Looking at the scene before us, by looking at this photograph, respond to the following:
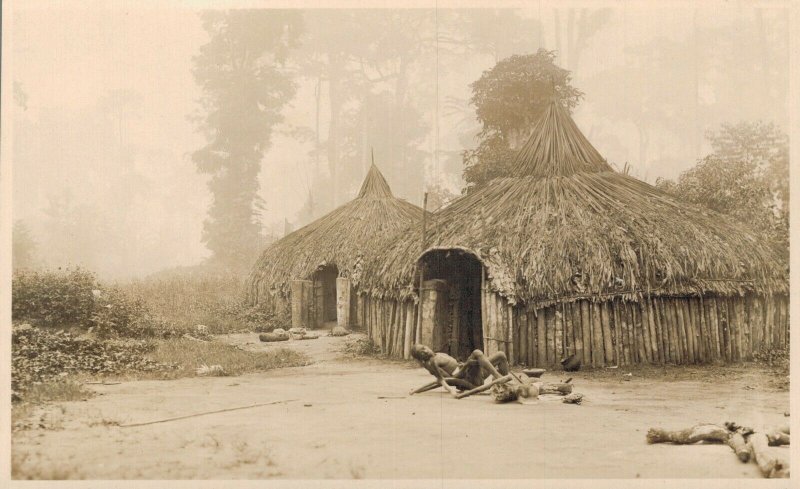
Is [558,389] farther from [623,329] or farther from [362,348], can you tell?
[362,348]

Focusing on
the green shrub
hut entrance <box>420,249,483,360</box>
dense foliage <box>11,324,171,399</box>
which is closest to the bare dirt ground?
dense foliage <box>11,324,171,399</box>

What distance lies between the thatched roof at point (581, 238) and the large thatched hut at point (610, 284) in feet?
0.06

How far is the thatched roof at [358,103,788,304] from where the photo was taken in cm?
1005

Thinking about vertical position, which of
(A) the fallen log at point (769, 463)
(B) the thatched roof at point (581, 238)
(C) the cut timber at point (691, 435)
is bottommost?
(A) the fallen log at point (769, 463)

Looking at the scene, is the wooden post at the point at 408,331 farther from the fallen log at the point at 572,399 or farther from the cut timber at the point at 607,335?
the fallen log at the point at 572,399

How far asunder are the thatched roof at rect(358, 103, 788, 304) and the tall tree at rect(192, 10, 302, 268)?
12.1 ft

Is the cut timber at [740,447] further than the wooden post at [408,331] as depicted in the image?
No

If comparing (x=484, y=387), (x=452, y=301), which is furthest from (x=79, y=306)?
(x=484, y=387)

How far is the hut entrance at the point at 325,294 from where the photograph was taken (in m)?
16.4

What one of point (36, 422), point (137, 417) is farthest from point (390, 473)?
point (36, 422)

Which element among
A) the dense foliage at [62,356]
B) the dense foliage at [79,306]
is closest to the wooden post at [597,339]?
the dense foliage at [62,356]

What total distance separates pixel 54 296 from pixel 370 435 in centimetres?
490

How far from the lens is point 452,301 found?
11.4 metres

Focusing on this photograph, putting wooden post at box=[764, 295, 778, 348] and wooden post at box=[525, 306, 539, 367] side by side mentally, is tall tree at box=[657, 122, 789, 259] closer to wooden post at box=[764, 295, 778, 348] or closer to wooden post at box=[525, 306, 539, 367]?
wooden post at box=[764, 295, 778, 348]
